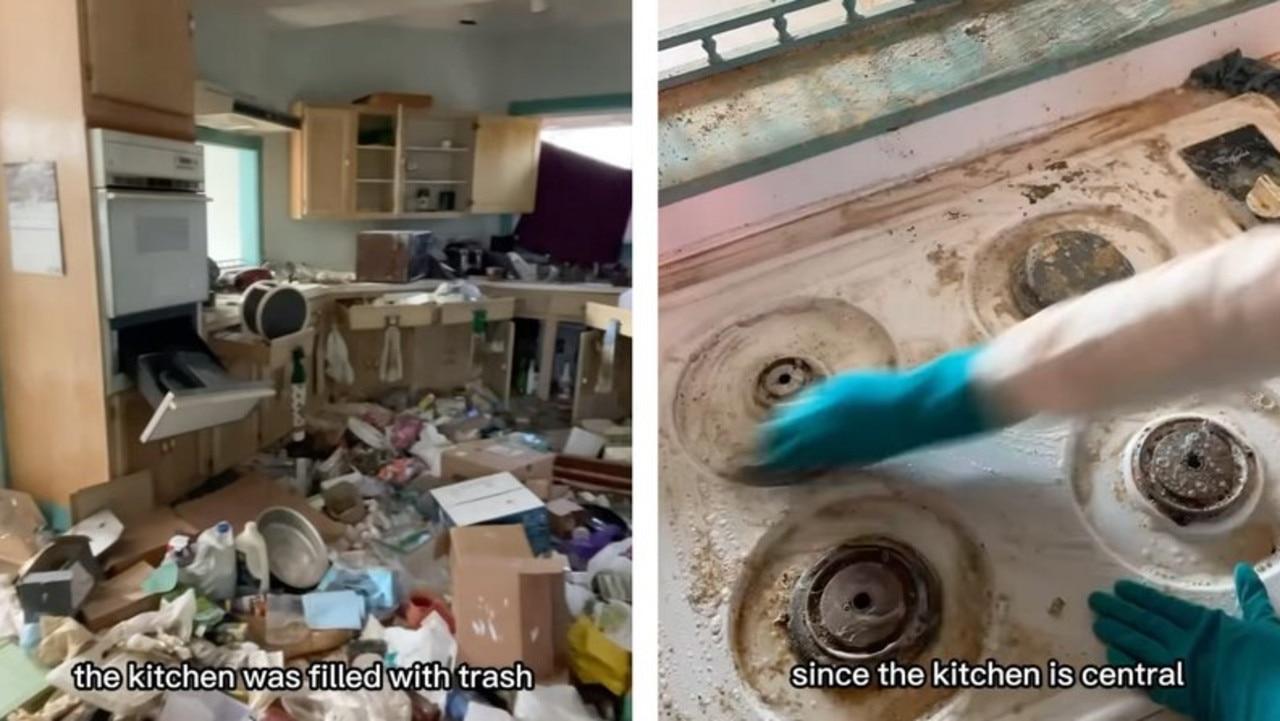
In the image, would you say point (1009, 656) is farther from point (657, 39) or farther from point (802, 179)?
point (657, 39)

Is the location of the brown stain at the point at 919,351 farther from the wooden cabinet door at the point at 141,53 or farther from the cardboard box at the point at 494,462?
the wooden cabinet door at the point at 141,53

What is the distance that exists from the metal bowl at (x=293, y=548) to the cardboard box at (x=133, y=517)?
146 millimetres

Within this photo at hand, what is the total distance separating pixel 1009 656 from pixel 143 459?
5.50 feet

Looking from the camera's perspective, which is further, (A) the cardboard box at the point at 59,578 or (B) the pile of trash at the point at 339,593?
(A) the cardboard box at the point at 59,578

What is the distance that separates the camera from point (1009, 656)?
738 mm

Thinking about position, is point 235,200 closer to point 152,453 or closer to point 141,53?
point 141,53

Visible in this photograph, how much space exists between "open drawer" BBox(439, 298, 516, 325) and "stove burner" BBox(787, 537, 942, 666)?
4.76 ft

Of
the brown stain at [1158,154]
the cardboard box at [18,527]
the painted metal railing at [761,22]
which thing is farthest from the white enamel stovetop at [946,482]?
the cardboard box at [18,527]

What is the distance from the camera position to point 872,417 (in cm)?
73

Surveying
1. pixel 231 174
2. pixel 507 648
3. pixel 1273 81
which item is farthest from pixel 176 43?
pixel 1273 81

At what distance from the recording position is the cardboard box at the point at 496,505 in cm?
159

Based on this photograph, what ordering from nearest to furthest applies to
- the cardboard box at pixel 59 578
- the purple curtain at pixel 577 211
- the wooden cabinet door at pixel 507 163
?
the cardboard box at pixel 59 578 → the purple curtain at pixel 577 211 → the wooden cabinet door at pixel 507 163

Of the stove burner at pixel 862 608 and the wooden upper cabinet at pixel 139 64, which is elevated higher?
the wooden upper cabinet at pixel 139 64

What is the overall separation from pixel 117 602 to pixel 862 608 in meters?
1.29
